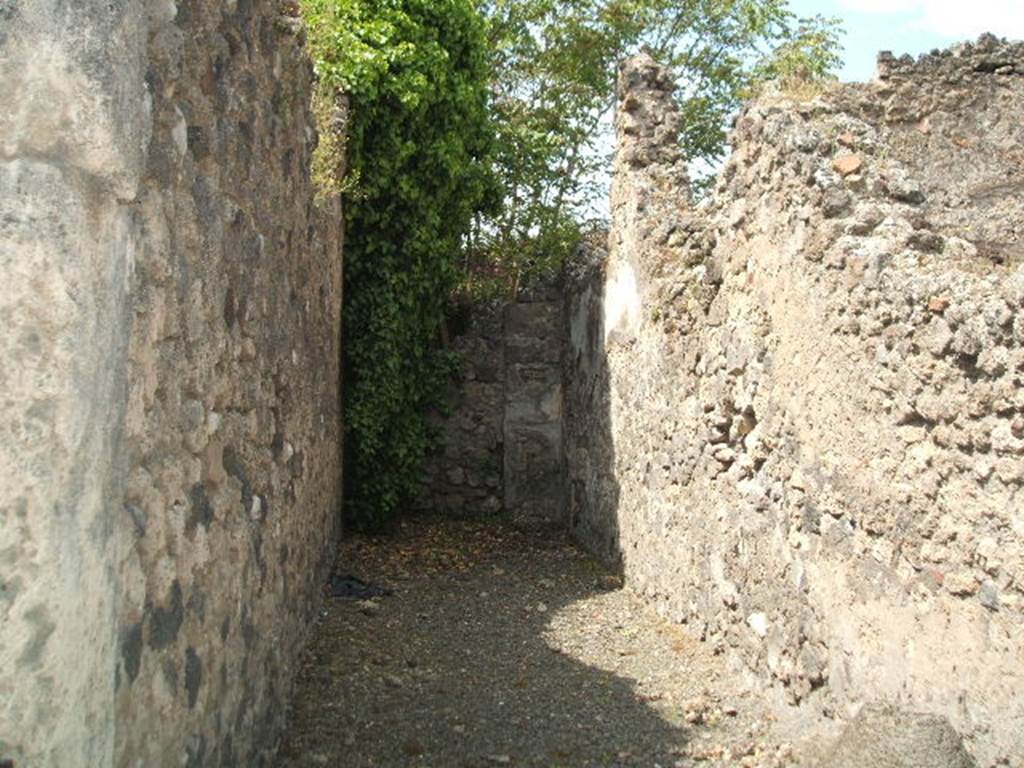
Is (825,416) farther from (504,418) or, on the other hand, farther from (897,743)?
(504,418)

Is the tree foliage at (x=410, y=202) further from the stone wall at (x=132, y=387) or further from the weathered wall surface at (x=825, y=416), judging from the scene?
the stone wall at (x=132, y=387)

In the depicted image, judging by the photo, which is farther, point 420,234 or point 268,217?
point 420,234

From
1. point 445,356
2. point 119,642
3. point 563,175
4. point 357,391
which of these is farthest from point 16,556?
point 563,175

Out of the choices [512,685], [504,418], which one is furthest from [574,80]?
[512,685]

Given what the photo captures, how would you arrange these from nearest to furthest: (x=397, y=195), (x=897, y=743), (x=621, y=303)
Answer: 1. (x=897, y=743)
2. (x=621, y=303)
3. (x=397, y=195)

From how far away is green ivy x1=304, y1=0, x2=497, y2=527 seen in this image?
7.60m

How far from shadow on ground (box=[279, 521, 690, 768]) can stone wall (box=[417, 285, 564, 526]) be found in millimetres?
2444

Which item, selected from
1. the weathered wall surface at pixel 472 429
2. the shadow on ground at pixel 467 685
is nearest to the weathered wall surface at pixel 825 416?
the shadow on ground at pixel 467 685

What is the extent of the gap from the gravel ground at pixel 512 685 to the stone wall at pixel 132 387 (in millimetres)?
626

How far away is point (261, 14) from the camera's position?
12.2 ft

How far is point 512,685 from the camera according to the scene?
478cm

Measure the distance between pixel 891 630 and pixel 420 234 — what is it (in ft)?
17.8

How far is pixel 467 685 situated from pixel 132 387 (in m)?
2.98

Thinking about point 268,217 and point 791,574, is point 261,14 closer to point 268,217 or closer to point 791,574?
point 268,217
